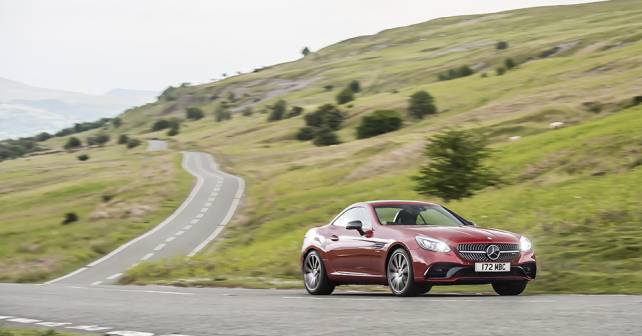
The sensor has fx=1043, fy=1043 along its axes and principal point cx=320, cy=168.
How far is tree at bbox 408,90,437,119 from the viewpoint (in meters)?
114

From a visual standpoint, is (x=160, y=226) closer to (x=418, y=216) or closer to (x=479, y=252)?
(x=418, y=216)

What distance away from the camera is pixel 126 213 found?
5738 cm

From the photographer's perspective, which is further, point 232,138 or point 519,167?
point 232,138

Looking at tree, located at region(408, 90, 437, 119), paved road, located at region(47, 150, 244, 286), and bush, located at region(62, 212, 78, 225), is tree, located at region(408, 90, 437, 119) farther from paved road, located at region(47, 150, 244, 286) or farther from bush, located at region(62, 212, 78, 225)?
bush, located at region(62, 212, 78, 225)

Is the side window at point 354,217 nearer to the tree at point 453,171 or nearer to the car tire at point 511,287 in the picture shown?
the car tire at point 511,287

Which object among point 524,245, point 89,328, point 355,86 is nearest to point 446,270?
point 524,245

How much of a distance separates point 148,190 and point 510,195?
36496 mm

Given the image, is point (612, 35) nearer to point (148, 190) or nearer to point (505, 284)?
point (148, 190)

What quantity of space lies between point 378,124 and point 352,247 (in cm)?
8978

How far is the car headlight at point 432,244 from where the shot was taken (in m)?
15.3

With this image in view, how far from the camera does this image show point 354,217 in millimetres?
17484

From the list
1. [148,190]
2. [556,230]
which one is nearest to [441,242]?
[556,230]

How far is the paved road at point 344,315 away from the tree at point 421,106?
98401 mm

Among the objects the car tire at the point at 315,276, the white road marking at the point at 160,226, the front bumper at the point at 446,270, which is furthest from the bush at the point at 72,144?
the front bumper at the point at 446,270
